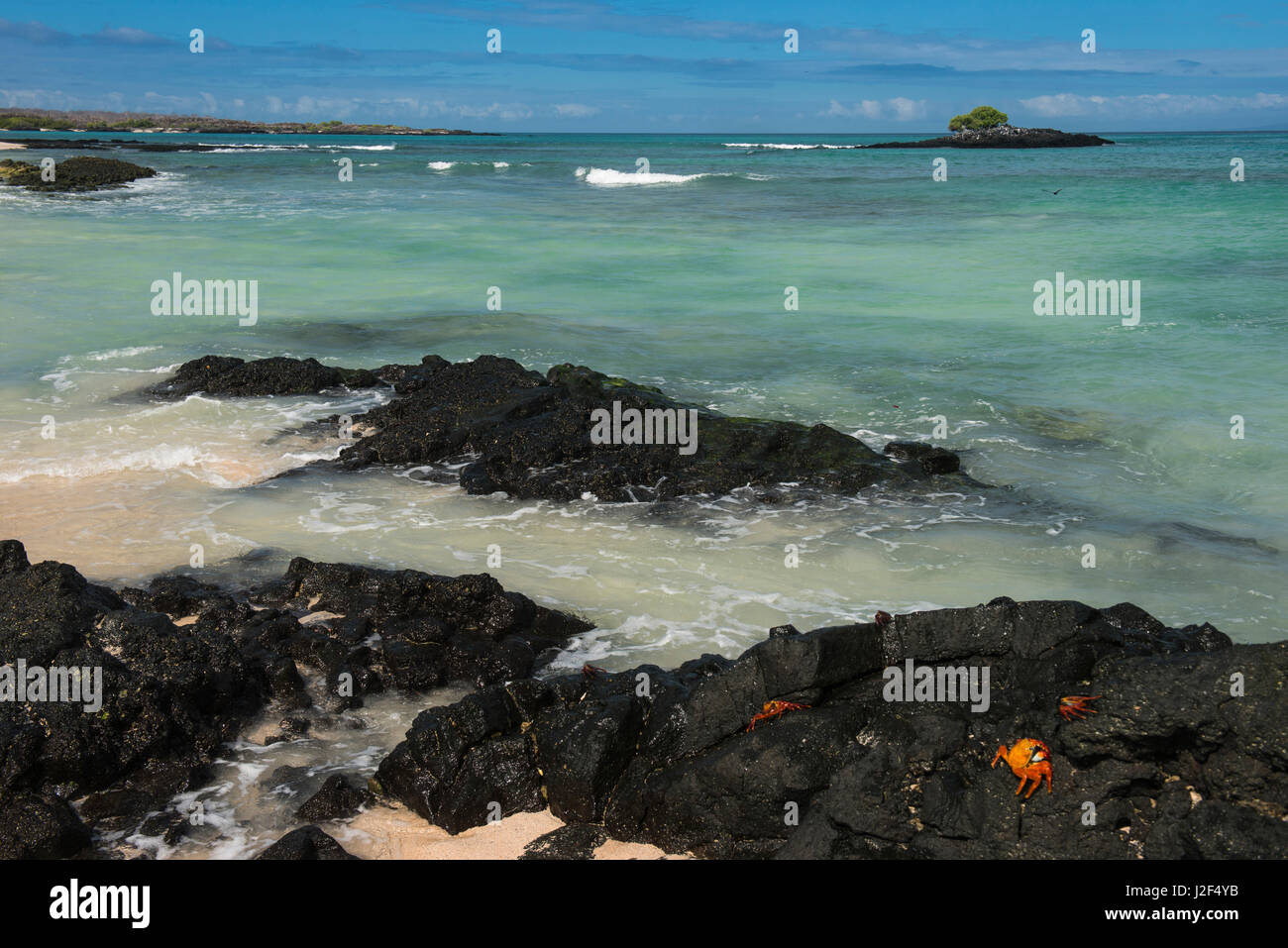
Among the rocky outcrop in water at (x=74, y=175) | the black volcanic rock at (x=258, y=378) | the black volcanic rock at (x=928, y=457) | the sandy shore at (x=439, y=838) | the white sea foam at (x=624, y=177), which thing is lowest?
the sandy shore at (x=439, y=838)

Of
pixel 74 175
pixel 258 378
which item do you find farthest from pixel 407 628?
pixel 74 175

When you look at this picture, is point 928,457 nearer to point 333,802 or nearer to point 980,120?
point 333,802

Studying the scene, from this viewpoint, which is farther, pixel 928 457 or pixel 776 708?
pixel 928 457

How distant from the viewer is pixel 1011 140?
376 feet

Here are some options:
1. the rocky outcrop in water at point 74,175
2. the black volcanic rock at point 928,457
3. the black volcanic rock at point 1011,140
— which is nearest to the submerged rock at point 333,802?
the black volcanic rock at point 928,457

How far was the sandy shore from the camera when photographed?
221 inches

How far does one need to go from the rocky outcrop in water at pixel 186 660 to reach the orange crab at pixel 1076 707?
12.6 feet

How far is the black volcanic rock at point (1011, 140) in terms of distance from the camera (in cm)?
11281

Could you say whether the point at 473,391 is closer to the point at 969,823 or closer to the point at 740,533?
the point at 740,533

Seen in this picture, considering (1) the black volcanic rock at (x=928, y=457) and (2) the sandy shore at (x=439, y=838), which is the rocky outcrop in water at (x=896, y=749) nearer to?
(2) the sandy shore at (x=439, y=838)

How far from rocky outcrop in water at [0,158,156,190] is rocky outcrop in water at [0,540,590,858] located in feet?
155

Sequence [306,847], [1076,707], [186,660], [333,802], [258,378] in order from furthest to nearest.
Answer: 1. [258,378]
2. [186,660]
3. [333,802]
4. [306,847]
5. [1076,707]

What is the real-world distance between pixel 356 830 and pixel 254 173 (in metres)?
69.3

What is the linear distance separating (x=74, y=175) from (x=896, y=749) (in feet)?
181
